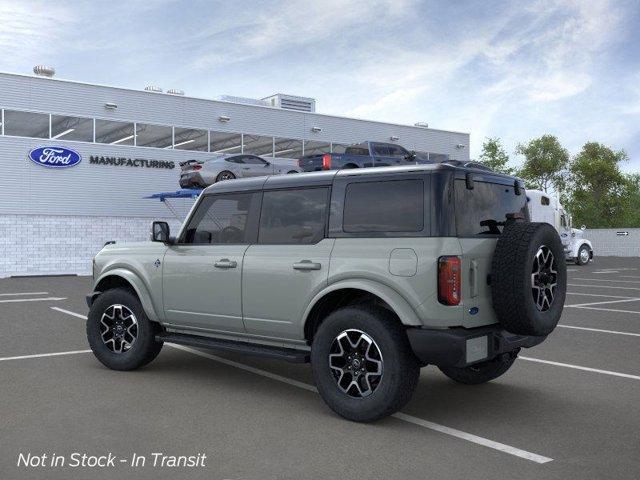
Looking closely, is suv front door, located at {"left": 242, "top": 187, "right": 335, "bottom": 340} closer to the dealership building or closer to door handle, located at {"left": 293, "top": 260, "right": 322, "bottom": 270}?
door handle, located at {"left": 293, "top": 260, "right": 322, "bottom": 270}

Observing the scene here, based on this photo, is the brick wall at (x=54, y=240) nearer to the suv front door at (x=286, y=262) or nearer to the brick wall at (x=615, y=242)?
the suv front door at (x=286, y=262)

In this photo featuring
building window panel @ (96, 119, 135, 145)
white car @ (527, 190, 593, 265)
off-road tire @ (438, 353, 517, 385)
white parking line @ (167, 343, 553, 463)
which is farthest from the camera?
building window panel @ (96, 119, 135, 145)

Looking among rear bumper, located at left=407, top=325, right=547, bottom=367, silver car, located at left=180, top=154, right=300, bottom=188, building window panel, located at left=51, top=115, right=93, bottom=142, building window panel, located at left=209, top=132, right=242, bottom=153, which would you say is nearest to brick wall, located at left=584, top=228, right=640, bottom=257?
building window panel, located at left=209, top=132, right=242, bottom=153

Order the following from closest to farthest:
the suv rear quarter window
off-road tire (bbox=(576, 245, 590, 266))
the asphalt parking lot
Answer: the asphalt parking lot < the suv rear quarter window < off-road tire (bbox=(576, 245, 590, 266))

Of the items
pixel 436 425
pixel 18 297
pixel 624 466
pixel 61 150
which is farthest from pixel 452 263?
pixel 61 150

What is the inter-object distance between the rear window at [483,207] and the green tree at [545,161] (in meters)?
65.2

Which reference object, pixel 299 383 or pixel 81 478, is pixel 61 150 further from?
pixel 81 478

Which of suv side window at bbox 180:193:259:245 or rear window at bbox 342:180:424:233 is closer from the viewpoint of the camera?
rear window at bbox 342:180:424:233

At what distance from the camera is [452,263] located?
485cm

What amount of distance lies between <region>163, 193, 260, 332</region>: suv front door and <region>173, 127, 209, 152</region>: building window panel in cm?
2414

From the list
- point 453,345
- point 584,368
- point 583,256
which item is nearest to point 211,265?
point 453,345

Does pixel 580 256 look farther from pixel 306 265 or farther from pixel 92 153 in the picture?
pixel 306 265

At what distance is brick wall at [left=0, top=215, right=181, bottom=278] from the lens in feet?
85.7

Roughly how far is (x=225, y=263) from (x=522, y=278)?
8.64ft
